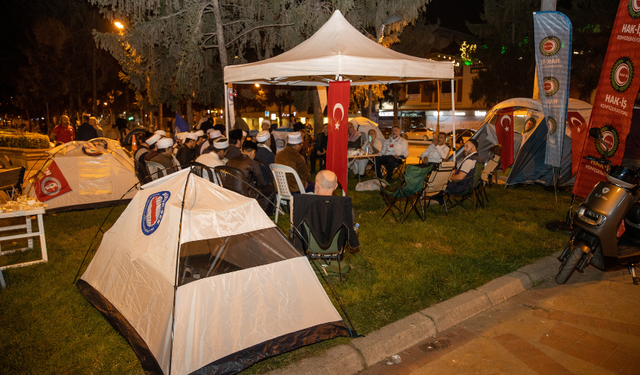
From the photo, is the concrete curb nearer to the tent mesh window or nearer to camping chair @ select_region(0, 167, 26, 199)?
the tent mesh window

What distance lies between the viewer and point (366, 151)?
33.7 feet

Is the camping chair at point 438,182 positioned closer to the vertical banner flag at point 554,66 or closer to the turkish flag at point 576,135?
the vertical banner flag at point 554,66

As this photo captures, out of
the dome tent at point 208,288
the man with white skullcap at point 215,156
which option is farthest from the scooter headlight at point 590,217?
the man with white skullcap at point 215,156

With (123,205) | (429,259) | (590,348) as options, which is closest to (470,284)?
(429,259)

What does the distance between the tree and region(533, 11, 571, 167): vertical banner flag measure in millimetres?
4735

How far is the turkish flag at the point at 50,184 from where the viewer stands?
7.35m

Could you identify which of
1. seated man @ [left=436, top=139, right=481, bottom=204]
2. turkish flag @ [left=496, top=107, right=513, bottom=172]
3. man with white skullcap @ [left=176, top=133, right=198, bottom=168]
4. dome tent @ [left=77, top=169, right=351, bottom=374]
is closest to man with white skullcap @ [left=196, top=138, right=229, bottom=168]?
man with white skullcap @ [left=176, top=133, right=198, bottom=168]

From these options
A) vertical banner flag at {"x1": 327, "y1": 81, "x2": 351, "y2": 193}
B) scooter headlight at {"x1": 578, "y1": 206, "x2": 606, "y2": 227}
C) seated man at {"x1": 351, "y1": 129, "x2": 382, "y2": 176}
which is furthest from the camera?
seated man at {"x1": 351, "y1": 129, "x2": 382, "y2": 176}

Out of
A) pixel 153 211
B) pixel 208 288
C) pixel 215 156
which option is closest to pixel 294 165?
pixel 215 156

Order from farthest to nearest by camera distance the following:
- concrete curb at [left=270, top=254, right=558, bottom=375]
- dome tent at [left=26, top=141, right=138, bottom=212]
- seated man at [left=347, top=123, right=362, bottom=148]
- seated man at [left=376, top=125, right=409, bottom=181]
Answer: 1. seated man at [left=347, top=123, right=362, bottom=148]
2. seated man at [left=376, top=125, right=409, bottom=181]
3. dome tent at [left=26, top=141, right=138, bottom=212]
4. concrete curb at [left=270, top=254, right=558, bottom=375]

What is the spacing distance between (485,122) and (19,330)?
10.5 metres

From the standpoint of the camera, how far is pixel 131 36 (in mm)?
11531

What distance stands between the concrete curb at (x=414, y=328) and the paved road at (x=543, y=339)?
0.07 meters

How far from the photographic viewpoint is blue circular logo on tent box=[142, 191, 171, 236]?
3.34 metres
